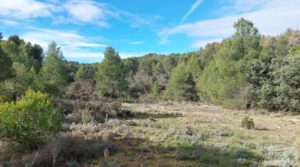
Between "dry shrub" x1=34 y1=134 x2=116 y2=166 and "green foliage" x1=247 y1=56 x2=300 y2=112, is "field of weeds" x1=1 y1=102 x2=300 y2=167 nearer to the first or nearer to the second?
"dry shrub" x1=34 y1=134 x2=116 y2=166

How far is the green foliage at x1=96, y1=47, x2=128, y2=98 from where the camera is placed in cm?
4516

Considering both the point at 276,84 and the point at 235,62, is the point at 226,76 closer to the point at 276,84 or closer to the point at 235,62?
the point at 235,62

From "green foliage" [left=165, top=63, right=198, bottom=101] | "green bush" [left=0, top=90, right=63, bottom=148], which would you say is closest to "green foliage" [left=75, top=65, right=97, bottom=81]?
"green foliage" [left=165, top=63, right=198, bottom=101]

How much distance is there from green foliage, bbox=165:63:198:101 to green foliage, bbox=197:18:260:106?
10.4 meters

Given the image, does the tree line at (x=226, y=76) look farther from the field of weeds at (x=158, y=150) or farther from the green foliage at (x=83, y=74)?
the field of weeds at (x=158, y=150)

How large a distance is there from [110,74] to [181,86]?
1023 centimetres

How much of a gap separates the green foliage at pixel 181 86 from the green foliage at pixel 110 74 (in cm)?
724

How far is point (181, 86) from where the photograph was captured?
160 feet

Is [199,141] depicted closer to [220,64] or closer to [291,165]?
[291,165]

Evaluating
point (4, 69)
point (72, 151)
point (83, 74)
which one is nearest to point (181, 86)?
point (83, 74)

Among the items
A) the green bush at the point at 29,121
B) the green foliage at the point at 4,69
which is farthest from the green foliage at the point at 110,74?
the green bush at the point at 29,121

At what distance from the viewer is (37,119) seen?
404 inches

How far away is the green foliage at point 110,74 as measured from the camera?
4516cm

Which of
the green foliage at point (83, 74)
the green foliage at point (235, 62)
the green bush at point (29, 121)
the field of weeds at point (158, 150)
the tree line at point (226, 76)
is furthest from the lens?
the green foliage at point (83, 74)
